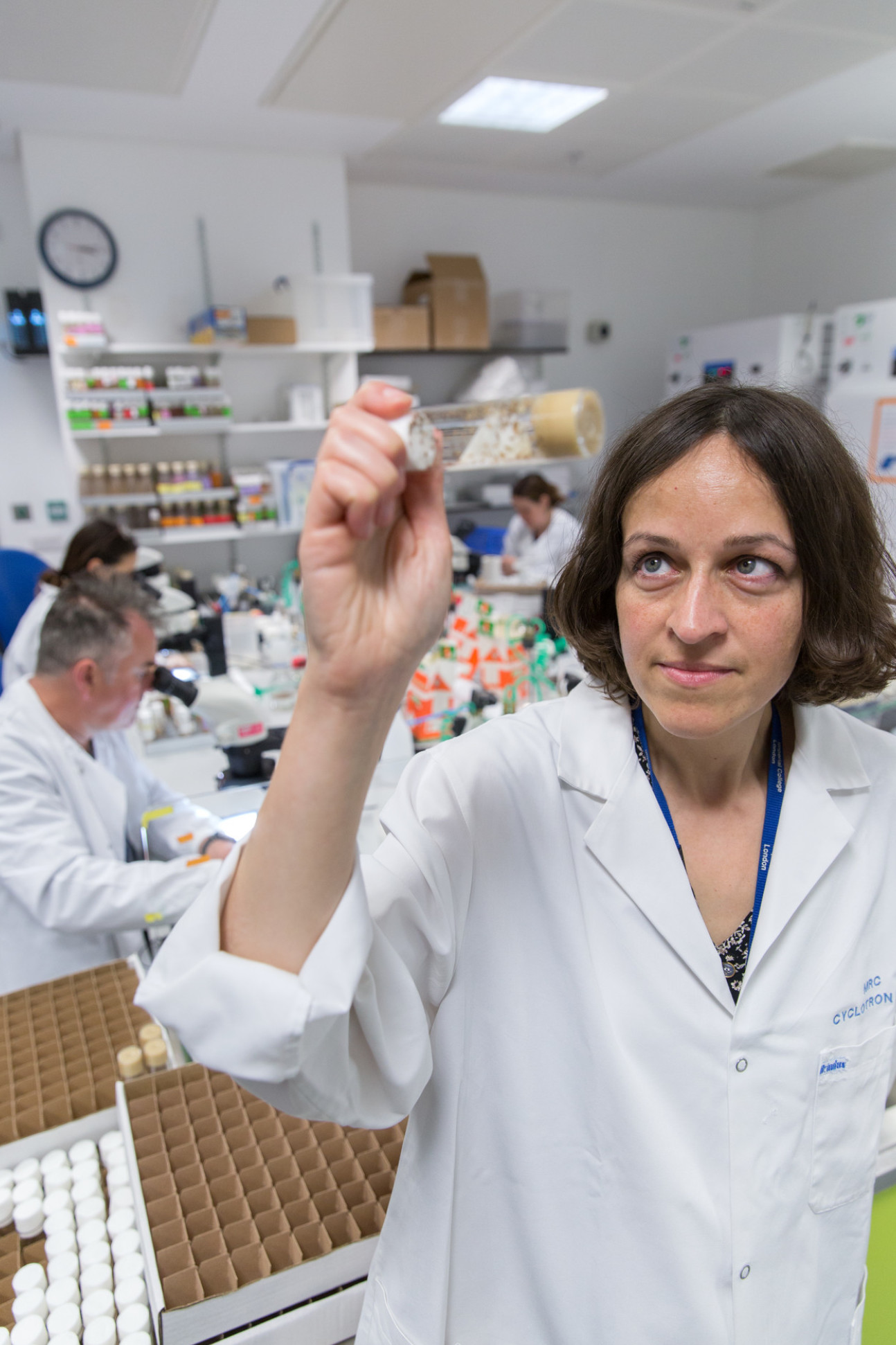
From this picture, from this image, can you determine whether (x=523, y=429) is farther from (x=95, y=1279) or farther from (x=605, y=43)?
(x=605, y=43)

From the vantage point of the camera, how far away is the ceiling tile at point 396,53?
2.86 metres

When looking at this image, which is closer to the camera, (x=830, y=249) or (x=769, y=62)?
(x=769, y=62)

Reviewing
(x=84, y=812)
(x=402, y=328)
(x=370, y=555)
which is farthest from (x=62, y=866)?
(x=402, y=328)

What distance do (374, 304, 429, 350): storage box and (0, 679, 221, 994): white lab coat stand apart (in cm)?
366

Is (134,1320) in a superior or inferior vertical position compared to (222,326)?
inferior

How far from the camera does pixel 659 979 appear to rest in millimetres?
852

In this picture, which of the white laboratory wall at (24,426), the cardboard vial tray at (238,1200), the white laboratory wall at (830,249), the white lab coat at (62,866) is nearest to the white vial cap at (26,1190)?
the cardboard vial tray at (238,1200)

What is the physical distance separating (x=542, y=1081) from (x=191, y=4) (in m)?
3.37

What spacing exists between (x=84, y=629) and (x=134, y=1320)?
1.33 m

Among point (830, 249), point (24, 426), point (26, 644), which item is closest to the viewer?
point (26, 644)

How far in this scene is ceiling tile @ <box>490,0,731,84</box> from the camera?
297cm

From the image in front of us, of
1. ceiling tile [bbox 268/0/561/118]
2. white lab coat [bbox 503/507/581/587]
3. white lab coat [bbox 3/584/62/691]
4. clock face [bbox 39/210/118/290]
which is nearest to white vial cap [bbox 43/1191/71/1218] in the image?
white lab coat [bbox 3/584/62/691]

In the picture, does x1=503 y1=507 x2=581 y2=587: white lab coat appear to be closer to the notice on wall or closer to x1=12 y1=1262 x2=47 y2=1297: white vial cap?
the notice on wall

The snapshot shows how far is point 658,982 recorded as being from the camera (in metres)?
0.85
